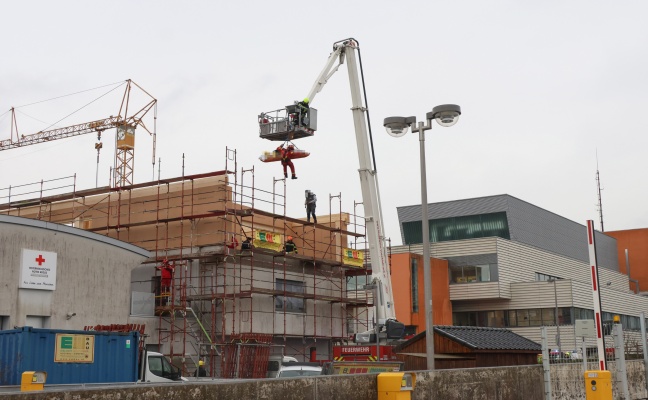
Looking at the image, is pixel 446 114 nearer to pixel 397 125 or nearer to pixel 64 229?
pixel 397 125

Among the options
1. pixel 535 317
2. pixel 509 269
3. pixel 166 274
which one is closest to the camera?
pixel 166 274

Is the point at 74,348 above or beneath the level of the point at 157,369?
above

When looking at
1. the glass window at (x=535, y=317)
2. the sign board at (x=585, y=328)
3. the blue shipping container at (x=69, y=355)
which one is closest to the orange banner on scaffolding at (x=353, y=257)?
the blue shipping container at (x=69, y=355)

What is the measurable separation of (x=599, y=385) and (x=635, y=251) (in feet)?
257

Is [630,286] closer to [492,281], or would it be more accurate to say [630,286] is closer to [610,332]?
[492,281]

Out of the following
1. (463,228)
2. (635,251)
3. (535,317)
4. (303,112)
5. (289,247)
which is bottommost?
(535,317)

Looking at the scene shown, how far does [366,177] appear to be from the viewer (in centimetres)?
3045

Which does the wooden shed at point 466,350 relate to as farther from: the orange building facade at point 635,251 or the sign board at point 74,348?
the orange building facade at point 635,251

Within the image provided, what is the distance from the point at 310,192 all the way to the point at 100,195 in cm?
1034

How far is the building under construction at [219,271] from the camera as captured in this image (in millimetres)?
33125

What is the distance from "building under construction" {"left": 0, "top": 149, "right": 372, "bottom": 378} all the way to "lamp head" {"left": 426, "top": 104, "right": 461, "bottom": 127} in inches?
623

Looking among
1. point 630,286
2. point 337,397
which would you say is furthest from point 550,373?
point 630,286

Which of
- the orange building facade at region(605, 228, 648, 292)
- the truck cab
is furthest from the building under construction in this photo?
the orange building facade at region(605, 228, 648, 292)

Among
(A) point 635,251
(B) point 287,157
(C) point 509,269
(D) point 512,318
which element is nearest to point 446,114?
(B) point 287,157
